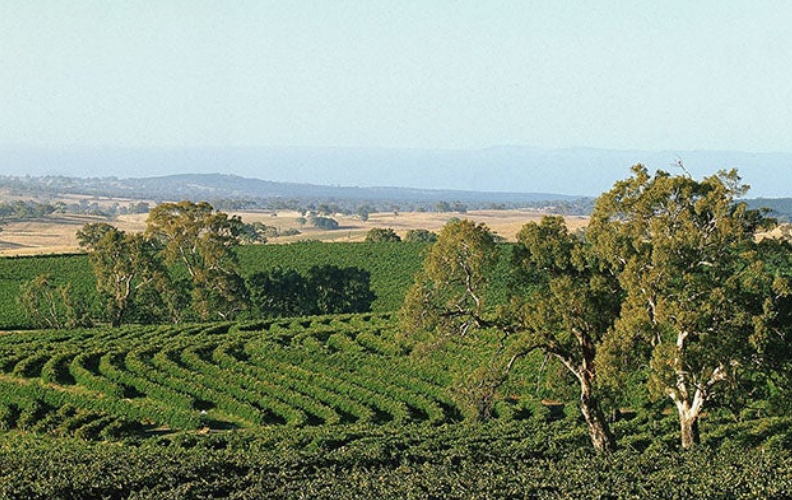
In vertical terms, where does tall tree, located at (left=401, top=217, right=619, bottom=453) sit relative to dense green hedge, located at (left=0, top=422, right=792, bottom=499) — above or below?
above

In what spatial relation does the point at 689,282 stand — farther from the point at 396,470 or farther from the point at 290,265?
the point at 290,265

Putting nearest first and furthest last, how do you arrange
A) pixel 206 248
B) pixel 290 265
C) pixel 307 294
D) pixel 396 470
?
1. pixel 396 470
2. pixel 206 248
3. pixel 307 294
4. pixel 290 265

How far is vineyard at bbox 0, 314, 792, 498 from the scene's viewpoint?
26328mm

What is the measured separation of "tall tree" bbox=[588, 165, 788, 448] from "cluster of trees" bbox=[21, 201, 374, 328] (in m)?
53.7

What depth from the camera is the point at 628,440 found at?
35.8 m

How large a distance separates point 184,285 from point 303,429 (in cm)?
4753

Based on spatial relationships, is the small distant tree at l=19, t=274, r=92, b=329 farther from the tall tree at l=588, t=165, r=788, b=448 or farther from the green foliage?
the tall tree at l=588, t=165, r=788, b=448

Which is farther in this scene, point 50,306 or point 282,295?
point 282,295

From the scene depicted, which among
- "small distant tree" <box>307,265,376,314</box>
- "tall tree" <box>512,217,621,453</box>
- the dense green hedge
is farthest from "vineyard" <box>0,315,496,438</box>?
"small distant tree" <box>307,265,376,314</box>

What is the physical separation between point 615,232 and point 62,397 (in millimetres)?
29013

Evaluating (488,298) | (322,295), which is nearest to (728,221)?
(488,298)

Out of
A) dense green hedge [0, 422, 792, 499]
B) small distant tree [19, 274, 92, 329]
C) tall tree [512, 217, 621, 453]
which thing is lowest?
small distant tree [19, 274, 92, 329]

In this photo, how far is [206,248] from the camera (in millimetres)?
82938

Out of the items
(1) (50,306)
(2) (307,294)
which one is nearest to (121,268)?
(1) (50,306)
